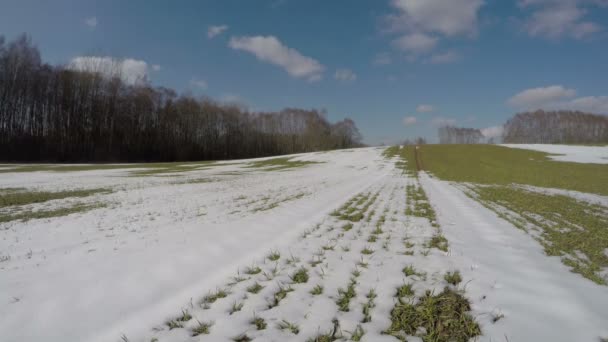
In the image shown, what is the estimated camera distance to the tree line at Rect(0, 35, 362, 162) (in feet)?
156

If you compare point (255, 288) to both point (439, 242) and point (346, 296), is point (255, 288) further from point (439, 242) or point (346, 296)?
point (439, 242)

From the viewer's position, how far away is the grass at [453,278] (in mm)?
3501

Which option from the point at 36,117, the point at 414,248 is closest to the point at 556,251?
the point at 414,248

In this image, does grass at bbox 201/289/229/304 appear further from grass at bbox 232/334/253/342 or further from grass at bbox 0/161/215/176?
grass at bbox 0/161/215/176

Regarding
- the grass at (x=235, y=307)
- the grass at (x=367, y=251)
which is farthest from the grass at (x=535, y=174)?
the grass at (x=235, y=307)

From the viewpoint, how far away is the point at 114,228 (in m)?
6.91

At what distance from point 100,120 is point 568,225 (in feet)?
244

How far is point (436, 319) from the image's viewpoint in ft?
8.79

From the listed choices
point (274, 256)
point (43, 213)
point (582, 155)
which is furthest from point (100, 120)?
point (582, 155)

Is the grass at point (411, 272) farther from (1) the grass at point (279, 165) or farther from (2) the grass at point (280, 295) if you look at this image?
(1) the grass at point (279, 165)

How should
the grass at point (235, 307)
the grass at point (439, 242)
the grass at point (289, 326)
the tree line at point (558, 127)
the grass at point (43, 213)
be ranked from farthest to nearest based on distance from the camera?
the tree line at point (558, 127)
the grass at point (43, 213)
the grass at point (439, 242)
the grass at point (235, 307)
the grass at point (289, 326)

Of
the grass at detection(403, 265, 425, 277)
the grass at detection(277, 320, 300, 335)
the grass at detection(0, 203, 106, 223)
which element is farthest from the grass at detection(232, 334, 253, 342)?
the grass at detection(0, 203, 106, 223)

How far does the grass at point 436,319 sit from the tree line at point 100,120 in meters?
68.1

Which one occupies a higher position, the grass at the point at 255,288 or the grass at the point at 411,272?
the grass at the point at 411,272
